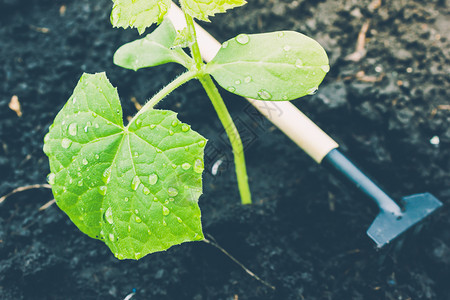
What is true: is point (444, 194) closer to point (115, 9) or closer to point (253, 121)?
point (253, 121)

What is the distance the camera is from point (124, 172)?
34.2 inches

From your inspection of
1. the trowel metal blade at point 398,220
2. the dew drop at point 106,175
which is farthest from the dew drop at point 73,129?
the trowel metal blade at point 398,220

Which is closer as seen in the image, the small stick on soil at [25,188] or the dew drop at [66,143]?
the dew drop at [66,143]

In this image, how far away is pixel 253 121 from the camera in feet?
5.29

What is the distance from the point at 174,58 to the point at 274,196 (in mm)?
782

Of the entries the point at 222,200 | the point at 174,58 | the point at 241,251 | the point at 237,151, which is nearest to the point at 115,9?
the point at 174,58

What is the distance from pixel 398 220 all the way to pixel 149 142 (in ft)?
3.15

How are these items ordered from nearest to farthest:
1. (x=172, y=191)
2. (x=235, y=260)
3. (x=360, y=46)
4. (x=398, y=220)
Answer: (x=172, y=191)
(x=398, y=220)
(x=235, y=260)
(x=360, y=46)

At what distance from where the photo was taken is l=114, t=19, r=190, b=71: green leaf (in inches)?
39.0

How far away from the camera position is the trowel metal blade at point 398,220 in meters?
1.20

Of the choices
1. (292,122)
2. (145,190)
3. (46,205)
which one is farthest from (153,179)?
(46,205)

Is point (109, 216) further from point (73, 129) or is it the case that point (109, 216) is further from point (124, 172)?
point (73, 129)

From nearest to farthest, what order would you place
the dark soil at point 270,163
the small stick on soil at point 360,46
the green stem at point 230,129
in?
the green stem at point 230,129 < the dark soil at point 270,163 < the small stick on soil at point 360,46

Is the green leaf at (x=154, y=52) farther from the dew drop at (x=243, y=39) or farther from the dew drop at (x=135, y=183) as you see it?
the dew drop at (x=135, y=183)
